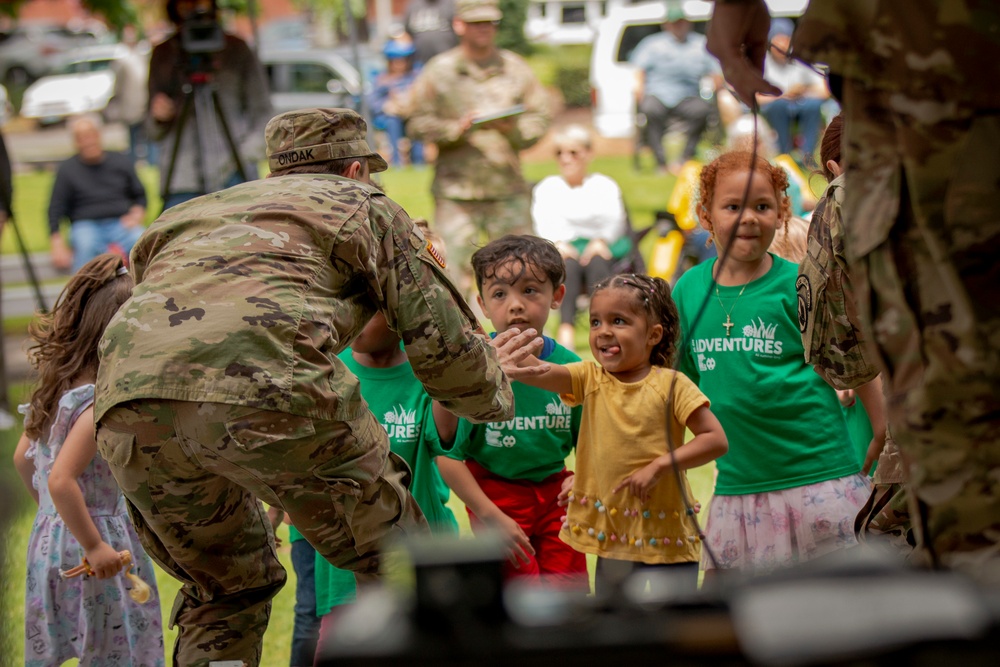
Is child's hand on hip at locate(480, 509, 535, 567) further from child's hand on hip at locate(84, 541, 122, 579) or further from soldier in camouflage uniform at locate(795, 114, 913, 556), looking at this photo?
child's hand on hip at locate(84, 541, 122, 579)

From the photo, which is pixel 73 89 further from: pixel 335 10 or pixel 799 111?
pixel 799 111

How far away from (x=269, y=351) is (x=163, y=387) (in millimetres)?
256

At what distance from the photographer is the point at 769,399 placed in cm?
374

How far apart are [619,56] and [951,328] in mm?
17655

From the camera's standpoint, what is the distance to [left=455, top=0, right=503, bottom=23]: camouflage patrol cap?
8695mm

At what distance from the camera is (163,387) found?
2824 mm

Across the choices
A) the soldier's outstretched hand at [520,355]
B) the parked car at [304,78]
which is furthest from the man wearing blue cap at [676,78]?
the soldier's outstretched hand at [520,355]

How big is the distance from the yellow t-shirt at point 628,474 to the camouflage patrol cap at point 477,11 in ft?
18.4

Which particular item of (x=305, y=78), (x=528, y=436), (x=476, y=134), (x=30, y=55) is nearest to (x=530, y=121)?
(x=476, y=134)

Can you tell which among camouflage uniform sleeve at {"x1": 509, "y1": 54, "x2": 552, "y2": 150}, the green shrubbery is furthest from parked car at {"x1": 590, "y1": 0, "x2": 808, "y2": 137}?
camouflage uniform sleeve at {"x1": 509, "y1": 54, "x2": 552, "y2": 150}

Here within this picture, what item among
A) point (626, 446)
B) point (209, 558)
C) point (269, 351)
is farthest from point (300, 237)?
point (626, 446)

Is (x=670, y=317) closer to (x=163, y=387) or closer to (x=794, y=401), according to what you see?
(x=794, y=401)

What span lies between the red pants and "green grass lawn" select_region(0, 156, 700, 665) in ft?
3.54

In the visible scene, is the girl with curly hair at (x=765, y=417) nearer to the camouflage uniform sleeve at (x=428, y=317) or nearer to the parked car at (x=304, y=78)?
the camouflage uniform sleeve at (x=428, y=317)
